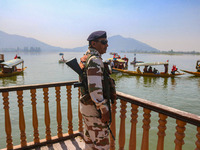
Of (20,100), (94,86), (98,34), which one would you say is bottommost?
(20,100)

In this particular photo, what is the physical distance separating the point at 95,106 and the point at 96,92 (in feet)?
1.09

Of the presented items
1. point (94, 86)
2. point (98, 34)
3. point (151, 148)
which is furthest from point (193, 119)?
point (151, 148)

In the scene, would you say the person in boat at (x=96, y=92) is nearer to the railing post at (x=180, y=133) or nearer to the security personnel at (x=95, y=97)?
the security personnel at (x=95, y=97)

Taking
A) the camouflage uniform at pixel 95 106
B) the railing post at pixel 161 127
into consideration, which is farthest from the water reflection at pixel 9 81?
the railing post at pixel 161 127

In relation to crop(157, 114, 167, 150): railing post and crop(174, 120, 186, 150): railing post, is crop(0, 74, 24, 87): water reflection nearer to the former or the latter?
crop(157, 114, 167, 150): railing post

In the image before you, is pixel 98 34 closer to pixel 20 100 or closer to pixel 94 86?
pixel 94 86

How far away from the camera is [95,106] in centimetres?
219

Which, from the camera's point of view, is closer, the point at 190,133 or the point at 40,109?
the point at 190,133

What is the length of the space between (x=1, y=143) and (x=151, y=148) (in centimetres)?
670

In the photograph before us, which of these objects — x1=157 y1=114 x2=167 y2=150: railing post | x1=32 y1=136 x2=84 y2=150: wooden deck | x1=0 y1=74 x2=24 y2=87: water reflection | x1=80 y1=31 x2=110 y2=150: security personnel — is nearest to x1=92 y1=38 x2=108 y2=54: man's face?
x1=80 y1=31 x2=110 y2=150: security personnel

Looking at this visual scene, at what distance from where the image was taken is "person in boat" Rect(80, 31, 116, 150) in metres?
1.96

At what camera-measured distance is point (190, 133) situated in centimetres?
902

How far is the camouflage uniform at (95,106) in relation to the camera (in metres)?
1.95

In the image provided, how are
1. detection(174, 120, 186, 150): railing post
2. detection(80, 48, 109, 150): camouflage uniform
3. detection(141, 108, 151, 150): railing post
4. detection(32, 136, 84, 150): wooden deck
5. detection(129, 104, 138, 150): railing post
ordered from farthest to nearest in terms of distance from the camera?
detection(32, 136, 84, 150): wooden deck → detection(129, 104, 138, 150): railing post → detection(141, 108, 151, 150): railing post → detection(80, 48, 109, 150): camouflage uniform → detection(174, 120, 186, 150): railing post
